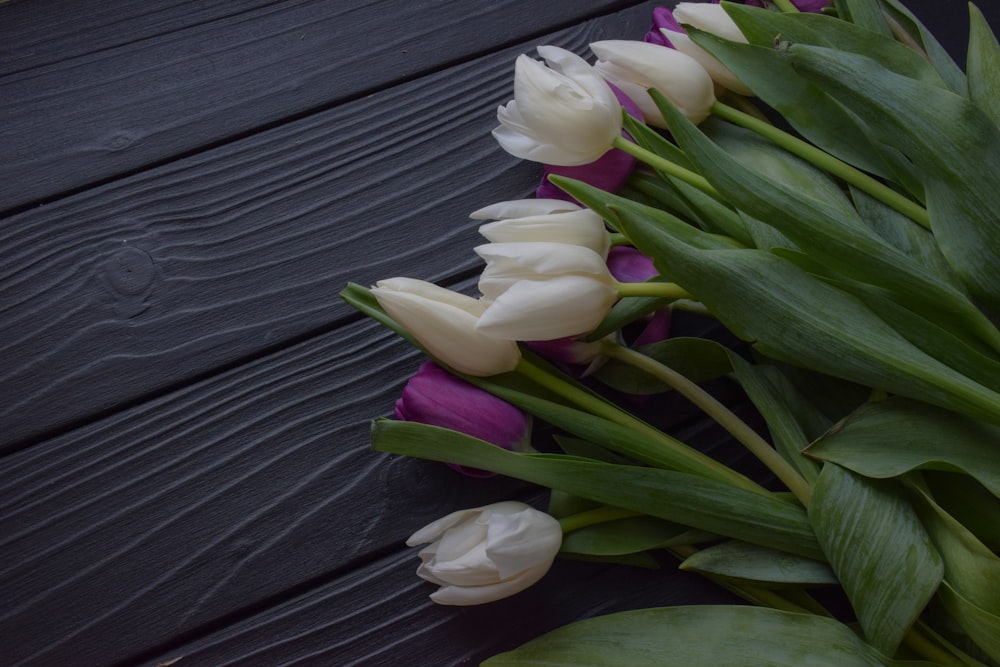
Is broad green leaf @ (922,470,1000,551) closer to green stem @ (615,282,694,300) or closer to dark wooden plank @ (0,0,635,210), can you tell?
green stem @ (615,282,694,300)

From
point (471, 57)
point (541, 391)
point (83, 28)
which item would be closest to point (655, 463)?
point (541, 391)

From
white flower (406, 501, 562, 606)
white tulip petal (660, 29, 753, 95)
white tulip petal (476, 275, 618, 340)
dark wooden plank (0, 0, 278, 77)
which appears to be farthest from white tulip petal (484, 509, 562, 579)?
dark wooden plank (0, 0, 278, 77)

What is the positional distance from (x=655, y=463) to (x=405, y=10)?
0.42m

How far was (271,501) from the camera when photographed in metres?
0.62

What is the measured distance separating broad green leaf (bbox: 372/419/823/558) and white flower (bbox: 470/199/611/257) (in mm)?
122

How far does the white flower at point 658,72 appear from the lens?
583mm

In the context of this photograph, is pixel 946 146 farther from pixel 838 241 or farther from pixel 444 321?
pixel 444 321

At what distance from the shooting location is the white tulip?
0.61 metres

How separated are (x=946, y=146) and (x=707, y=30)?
19 centimetres

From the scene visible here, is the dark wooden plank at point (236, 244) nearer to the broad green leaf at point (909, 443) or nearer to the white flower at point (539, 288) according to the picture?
the white flower at point (539, 288)

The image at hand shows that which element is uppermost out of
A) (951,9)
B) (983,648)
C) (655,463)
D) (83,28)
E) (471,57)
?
(83,28)

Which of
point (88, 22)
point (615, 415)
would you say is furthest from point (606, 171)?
point (88, 22)

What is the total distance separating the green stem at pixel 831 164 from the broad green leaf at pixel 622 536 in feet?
0.79

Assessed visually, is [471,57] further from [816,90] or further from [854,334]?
[854,334]
